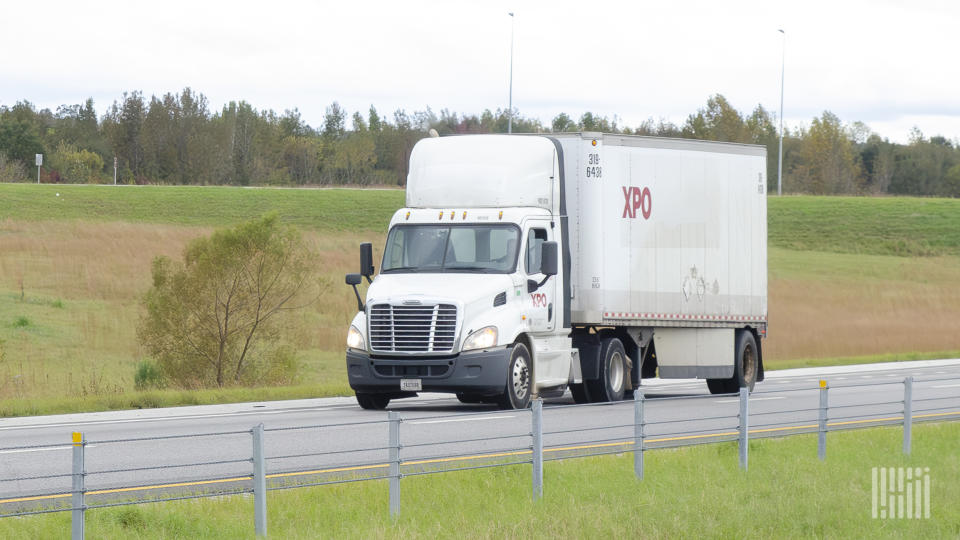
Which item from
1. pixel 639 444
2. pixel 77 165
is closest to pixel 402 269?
pixel 639 444

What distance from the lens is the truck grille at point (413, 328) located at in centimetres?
1947

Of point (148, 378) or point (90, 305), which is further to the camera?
point (90, 305)

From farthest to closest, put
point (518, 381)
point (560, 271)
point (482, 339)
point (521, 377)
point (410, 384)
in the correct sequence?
point (560, 271)
point (521, 377)
point (518, 381)
point (410, 384)
point (482, 339)

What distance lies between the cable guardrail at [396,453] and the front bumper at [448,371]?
23.4 inches

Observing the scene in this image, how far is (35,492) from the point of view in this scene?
12211mm

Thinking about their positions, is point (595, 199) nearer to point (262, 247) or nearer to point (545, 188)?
point (545, 188)

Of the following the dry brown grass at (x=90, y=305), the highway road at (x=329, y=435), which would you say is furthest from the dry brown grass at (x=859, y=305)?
the highway road at (x=329, y=435)

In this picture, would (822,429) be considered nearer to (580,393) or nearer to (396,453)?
(396,453)

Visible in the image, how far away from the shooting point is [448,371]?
1952 cm

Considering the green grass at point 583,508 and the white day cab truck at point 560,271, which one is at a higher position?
the white day cab truck at point 560,271

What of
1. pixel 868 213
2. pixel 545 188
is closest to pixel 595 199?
pixel 545 188

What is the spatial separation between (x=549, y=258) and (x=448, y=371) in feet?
7.45

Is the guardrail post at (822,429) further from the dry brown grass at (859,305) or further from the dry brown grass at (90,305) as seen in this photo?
the dry brown grass at (859,305)

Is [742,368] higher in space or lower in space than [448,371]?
lower
